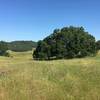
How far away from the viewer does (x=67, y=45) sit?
79.6 meters

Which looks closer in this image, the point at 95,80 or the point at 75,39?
the point at 95,80

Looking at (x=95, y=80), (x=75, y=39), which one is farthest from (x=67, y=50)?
(x=95, y=80)

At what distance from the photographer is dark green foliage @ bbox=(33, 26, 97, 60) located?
254 ft

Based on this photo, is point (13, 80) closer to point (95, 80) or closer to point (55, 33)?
point (95, 80)

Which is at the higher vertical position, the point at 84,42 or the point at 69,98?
the point at 84,42

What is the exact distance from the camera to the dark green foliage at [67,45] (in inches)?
3044

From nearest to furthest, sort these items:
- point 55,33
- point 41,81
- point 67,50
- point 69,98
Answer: point 69,98 < point 41,81 < point 67,50 < point 55,33

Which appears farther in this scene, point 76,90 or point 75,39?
point 75,39

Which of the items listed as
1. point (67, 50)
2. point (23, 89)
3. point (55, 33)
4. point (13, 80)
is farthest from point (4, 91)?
point (55, 33)

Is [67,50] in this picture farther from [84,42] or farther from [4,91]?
[4,91]

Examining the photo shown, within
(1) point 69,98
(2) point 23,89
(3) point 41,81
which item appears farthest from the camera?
(3) point 41,81

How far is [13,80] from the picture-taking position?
13578 mm

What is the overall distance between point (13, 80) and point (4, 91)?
7.36 feet

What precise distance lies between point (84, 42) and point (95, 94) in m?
68.8
